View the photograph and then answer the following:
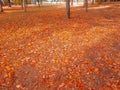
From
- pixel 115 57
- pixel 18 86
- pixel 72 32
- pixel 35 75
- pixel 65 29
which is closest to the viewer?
pixel 18 86

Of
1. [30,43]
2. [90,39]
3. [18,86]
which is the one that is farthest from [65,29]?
[18,86]

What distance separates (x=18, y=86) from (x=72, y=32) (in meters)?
6.02

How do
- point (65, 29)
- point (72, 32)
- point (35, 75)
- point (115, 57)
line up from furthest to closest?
1. point (65, 29)
2. point (72, 32)
3. point (115, 57)
4. point (35, 75)

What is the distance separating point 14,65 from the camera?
6.98 meters

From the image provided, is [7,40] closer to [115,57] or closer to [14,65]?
[14,65]

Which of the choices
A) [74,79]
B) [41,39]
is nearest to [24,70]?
[74,79]

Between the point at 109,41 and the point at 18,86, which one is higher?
the point at 109,41

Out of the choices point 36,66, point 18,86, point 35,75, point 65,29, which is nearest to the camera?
point 18,86

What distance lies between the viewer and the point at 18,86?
5.86 m

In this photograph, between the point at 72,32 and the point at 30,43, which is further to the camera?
the point at 72,32

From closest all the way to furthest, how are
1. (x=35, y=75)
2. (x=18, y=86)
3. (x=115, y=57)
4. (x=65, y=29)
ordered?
(x=18, y=86), (x=35, y=75), (x=115, y=57), (x=65, y=29)

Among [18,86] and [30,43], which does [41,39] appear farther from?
[18,86]

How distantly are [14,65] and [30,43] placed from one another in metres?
2.38

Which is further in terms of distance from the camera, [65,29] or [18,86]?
[65,29]
